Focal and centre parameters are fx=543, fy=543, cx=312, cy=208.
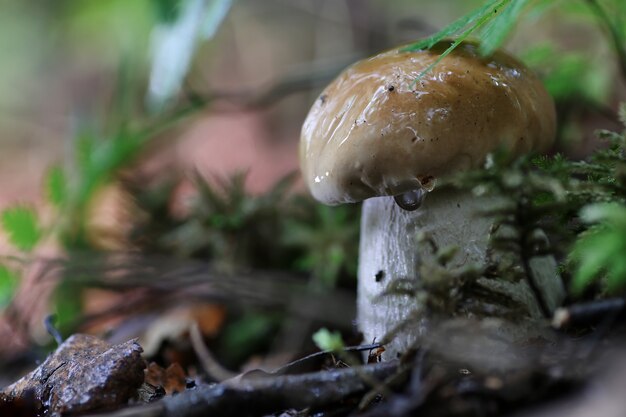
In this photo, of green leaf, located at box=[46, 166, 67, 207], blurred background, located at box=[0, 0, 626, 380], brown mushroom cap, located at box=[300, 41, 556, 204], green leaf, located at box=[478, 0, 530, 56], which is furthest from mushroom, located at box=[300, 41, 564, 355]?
green leaf, located at box=[46, 166, 67, 207]

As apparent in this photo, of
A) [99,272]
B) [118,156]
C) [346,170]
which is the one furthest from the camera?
[118,156]

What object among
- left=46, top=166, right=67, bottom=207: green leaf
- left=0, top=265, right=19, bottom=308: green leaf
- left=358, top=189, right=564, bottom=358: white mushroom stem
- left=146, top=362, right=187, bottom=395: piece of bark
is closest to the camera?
left=358, top=189, right=564, bottom=358: white mushroom stem

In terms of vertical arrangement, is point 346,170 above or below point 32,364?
above

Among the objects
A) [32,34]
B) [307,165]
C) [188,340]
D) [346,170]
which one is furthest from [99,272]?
[32,34]

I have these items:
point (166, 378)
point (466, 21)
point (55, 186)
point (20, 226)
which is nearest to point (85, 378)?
point (166, 378)

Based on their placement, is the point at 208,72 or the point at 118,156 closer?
the point at 118,156

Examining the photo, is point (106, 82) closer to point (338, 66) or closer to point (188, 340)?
point (338, 66)

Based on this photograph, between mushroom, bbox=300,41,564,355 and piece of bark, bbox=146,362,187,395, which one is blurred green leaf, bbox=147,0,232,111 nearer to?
mushroom, bbox=300,41,564,355
